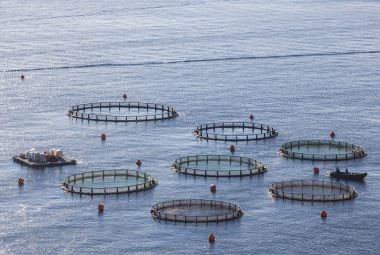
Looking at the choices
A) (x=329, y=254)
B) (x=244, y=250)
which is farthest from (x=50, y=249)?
(x=329, y=254)

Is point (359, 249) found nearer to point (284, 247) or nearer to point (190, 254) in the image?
point (284, 247)

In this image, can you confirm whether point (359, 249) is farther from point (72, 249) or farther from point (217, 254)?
point (72, 249)

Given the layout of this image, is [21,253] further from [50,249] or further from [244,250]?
[244,250]

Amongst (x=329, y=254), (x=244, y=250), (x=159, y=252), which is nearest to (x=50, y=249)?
(x=159, y=252)

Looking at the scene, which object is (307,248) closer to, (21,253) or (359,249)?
(359,249)

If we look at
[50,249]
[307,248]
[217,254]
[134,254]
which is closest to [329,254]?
[307,248]
